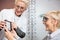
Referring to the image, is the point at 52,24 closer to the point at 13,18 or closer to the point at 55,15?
the point at 55,15

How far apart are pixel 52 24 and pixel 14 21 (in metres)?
0.34

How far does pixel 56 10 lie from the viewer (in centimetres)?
149

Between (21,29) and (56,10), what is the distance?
0.35 meters

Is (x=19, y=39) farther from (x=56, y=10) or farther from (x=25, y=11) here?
(x=56, y=10)

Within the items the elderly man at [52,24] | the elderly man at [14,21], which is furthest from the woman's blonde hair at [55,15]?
the elderly man at [14,21]

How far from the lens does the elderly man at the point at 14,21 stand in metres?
Result: 1.48

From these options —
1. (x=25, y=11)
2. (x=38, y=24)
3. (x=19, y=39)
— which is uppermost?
(x=25, y=11)

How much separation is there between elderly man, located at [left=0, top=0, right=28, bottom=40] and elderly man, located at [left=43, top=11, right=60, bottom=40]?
0.64 ft

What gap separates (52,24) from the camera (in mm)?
1476

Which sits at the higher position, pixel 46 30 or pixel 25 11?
pixel 25 11

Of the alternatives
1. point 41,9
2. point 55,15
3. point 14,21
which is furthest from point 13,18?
point 55,15

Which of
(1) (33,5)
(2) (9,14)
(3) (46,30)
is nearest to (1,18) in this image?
(2) (9,14)

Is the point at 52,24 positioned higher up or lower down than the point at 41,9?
lower down

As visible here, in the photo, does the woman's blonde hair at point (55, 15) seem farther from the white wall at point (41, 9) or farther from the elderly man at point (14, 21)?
the elderly man at point (14, 21)
